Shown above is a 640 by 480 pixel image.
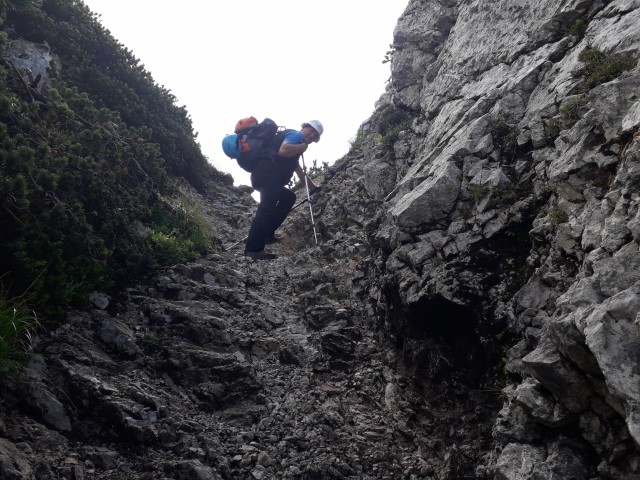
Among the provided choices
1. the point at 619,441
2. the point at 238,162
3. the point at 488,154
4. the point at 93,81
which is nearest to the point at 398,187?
the point at 488,154

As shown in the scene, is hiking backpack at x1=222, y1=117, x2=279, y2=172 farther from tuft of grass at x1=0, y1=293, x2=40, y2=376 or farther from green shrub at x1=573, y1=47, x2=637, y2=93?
green shrub at x1=573, y1=47, x2=637, y2=93

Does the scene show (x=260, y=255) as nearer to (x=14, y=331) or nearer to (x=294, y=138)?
(x=294, y=138)

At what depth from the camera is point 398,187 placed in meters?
10.6

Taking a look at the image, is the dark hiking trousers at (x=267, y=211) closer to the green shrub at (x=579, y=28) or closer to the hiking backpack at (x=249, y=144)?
the hiking backpack at (x=249, y=144)

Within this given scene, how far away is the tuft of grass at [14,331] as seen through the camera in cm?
595

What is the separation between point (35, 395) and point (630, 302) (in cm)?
631

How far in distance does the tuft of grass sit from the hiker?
608 cm

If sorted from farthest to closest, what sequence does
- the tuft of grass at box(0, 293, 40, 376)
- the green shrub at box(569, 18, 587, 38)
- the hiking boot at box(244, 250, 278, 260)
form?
the hiking boot at box(244, 250, 278, 260) < the green shrub at box(569, 18, 587, 38) < the tuft of grass at box(0, 293, 40, 376)

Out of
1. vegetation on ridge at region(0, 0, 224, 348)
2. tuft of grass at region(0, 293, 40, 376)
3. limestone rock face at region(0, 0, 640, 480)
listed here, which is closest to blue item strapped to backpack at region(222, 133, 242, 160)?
vegetation on ridge at region(0, 0, 224, 348)

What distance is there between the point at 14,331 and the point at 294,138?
779 cm

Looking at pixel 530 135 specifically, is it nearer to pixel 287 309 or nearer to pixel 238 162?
pixel 287 309

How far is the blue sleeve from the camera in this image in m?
12.4

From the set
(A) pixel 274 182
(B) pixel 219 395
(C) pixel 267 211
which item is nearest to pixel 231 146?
(A) pixel 274 182

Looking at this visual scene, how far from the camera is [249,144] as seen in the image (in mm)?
12602
